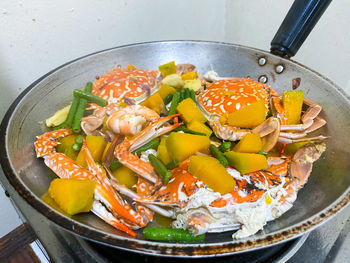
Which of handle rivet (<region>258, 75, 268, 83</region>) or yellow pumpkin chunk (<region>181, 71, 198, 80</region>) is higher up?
handle rivet (<region>258, 75, 268, 83</region>)

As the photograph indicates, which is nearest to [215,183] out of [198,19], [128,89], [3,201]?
[128,89]

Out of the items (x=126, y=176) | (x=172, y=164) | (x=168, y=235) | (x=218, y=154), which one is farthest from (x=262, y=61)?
(x=168, y=235)

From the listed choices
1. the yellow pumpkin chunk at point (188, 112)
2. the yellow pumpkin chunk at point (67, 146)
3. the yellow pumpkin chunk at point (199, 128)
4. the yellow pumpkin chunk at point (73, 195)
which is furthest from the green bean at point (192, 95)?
the yellow pumpkin chunk at point (73, 195)

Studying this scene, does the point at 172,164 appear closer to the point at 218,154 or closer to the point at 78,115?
the point at 218,154

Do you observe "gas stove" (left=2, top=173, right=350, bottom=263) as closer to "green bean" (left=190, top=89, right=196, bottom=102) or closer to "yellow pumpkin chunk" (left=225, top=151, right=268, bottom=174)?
"yellow pumpkin chunk" (left=225, top=151, right=268, bottom=174)

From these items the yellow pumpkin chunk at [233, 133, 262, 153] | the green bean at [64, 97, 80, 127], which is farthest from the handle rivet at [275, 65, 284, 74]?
the green bean at [64, 97, 80, 127]
